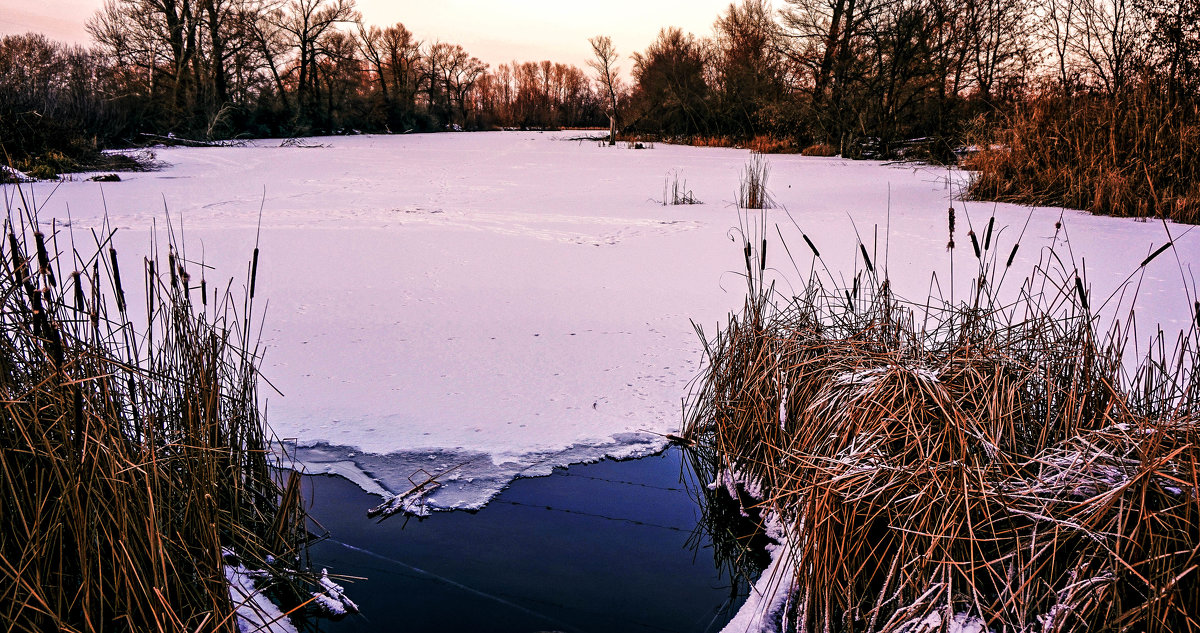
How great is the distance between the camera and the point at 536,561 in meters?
1.85

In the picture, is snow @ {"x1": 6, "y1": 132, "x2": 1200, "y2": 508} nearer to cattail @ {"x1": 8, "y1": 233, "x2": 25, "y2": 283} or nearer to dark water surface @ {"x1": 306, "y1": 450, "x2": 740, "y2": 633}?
dark water surface @ {"x1": 306, "y1": 450, "x2": 740, "y2": 633}

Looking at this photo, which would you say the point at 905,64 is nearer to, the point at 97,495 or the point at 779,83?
the point at 779,83

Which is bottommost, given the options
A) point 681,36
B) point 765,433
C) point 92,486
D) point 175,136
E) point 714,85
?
point 765,433

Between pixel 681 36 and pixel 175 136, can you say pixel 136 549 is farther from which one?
pixel 681 36

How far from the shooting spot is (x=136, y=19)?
62.5 feet

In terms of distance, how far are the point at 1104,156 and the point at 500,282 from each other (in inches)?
212

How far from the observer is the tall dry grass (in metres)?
5.93

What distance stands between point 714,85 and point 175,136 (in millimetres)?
13888

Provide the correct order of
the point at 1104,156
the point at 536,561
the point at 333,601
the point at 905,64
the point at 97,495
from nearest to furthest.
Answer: the point at 97,495 < the point at 333,601 < the point at 536,561 < the point at 1104,156 < the point at 905,64

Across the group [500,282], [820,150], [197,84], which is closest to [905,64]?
[820,150]

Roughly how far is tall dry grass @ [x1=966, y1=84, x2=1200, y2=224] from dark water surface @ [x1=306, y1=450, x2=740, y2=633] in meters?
4.83

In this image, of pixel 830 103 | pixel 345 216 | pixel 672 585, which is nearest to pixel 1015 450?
pixel 672 585

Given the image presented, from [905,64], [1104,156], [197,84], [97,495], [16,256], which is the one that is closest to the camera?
[97,495]

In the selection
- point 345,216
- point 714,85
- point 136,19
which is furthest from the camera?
point 714,85
